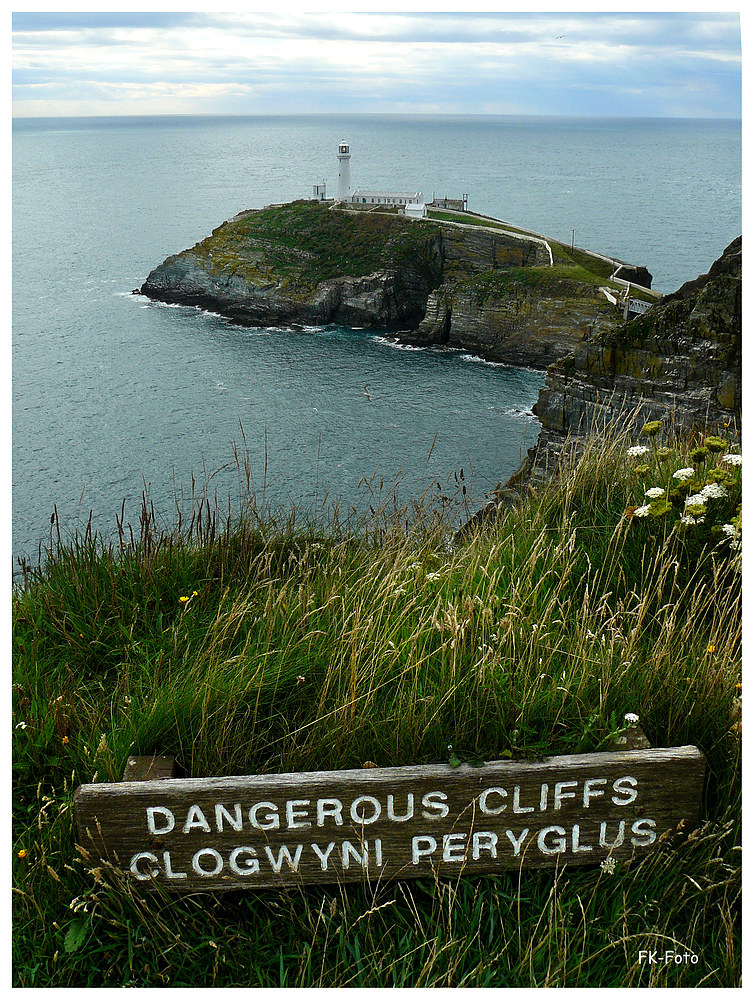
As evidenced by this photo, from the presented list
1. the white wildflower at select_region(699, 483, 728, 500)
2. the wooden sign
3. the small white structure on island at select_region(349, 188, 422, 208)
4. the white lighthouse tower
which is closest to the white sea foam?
the small white structure on island at select_region(349, 188, 422, 208)

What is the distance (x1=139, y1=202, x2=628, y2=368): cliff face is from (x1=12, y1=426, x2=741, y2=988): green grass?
51779 millimetres

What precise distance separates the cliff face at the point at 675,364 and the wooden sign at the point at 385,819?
5049 mm

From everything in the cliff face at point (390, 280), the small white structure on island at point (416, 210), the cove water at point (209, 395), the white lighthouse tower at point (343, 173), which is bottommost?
the cove water at point (209, 395)

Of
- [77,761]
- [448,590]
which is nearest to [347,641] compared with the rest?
[448,590]

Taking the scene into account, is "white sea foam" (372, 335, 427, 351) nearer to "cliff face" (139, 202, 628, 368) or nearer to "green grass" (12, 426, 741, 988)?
"cliff face" (139, 202, 628, 368)

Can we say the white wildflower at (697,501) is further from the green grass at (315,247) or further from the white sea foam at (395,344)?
the green grass at (315,247)

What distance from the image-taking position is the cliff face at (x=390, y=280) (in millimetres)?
56625

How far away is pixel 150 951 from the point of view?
261cm

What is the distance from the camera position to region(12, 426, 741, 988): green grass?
2568 mm

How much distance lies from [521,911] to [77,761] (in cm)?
169

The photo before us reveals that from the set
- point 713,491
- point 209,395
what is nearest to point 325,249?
point 209,395

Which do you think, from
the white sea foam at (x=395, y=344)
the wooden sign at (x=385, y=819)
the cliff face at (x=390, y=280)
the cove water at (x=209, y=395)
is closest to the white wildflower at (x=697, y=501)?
the wooden sign at (x=385, y=819)

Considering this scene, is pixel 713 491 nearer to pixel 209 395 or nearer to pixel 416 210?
pixel 209 395

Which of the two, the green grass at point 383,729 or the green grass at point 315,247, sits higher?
the green grass at point 315,247
